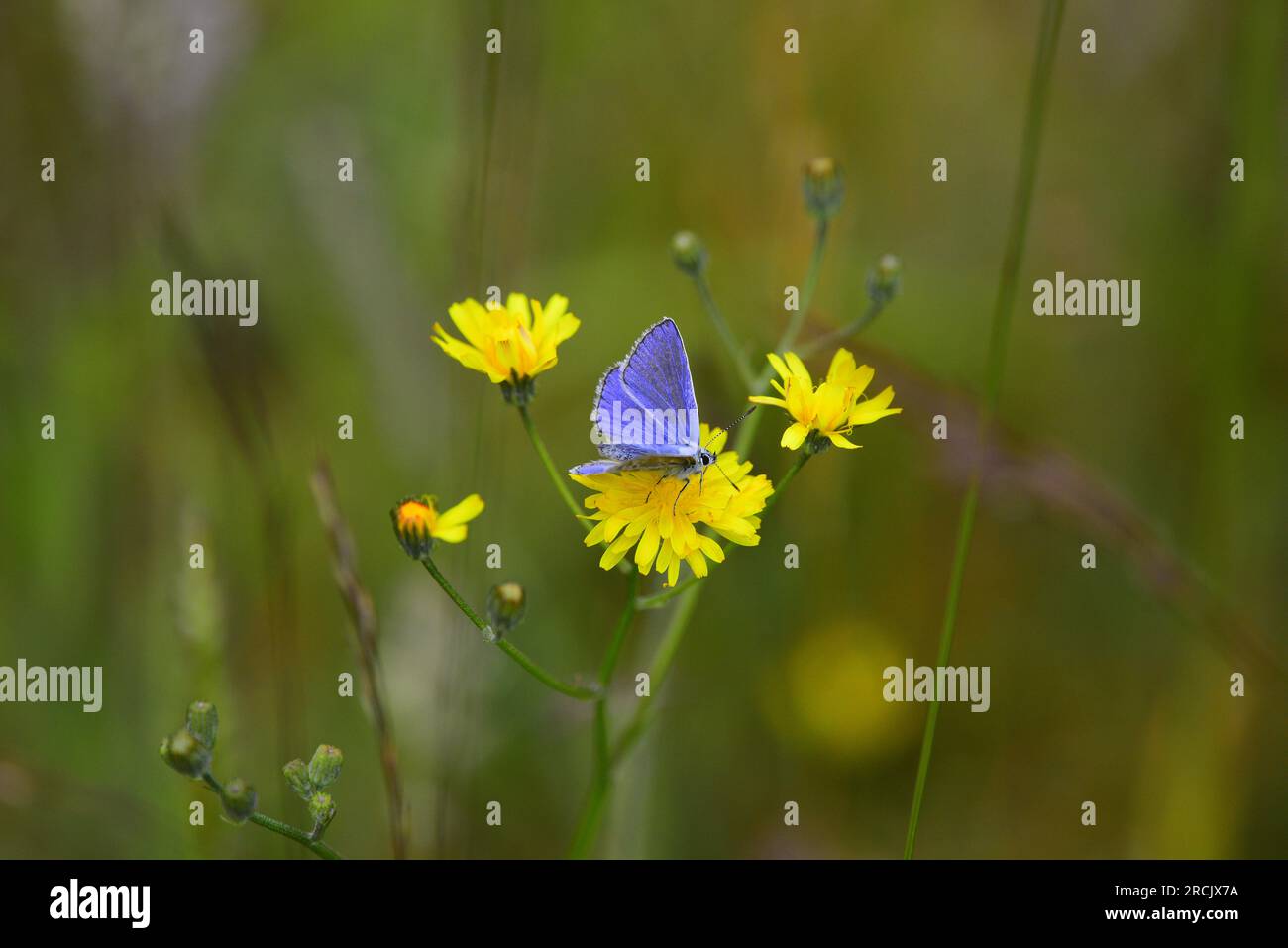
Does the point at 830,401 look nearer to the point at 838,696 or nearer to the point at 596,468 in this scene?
the point at 596,468

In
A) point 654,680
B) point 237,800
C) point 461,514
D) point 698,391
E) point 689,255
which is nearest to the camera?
point 237,800

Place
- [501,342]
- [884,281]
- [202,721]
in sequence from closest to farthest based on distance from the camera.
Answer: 1. [202,721]
2. [501,342]
3. [884,281]

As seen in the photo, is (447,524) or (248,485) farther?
(248,485)

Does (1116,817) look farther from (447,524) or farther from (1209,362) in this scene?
(447,524)

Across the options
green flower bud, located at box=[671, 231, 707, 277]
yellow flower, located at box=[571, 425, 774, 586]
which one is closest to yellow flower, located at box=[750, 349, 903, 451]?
yellow flower, located at box=[571, 425, 774, 586]

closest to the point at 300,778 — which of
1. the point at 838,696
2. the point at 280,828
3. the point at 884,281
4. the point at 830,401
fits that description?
the point at 280,828

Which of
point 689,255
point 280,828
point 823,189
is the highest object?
point 823,189
